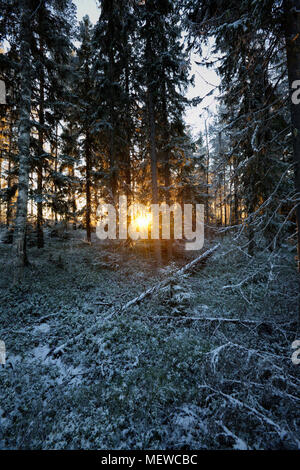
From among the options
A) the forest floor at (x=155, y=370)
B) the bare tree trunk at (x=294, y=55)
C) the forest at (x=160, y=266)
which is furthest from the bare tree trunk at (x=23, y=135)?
the bare tree trunk at (x=294, y=55)

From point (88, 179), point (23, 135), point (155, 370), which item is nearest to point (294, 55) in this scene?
point (155, 370)

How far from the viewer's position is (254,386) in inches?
150

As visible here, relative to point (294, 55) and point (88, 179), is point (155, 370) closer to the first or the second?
point (294, 55)

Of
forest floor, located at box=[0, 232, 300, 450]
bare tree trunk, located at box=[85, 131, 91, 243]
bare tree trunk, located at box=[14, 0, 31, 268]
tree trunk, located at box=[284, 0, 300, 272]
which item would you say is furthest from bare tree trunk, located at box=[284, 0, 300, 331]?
bare tree trunk, located at box=[85, 131, 91, 243]

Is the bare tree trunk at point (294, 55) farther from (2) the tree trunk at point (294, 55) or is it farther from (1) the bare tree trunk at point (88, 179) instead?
(1) the bare tree trunk at point (88, 179)

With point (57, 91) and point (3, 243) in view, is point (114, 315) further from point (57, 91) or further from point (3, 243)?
point (3, 243)

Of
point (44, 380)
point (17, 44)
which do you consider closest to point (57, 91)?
point (17, 44)

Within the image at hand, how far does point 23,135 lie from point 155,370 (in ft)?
34.2

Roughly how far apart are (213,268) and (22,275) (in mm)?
10465

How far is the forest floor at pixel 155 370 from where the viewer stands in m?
3.21

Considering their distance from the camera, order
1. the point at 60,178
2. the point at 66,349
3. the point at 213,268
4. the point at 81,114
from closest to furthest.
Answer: the point at 66,349, the point at 60,178, the point at 213,268, the point at 81,114

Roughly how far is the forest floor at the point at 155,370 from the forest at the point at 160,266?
0.03 metres

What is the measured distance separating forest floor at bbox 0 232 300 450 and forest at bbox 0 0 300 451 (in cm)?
3

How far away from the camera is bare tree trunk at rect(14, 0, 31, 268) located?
26.7 ft
